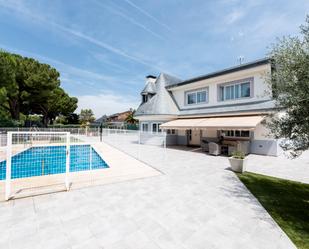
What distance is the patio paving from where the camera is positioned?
5660mm

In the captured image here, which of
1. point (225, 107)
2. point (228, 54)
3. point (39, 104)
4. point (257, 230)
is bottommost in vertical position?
point (257, 230)

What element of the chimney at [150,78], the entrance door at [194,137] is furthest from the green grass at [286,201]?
the chimney at [150,78]

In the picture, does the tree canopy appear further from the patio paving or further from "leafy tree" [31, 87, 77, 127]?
the patio paving

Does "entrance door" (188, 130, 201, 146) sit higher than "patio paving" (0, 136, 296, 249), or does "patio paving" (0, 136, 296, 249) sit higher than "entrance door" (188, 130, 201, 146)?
"entrance door" (188, 130, 201, 146)

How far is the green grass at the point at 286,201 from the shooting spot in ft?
21.5

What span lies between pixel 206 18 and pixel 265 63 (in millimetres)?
9225

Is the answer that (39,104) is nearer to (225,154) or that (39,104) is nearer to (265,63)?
(225,154)

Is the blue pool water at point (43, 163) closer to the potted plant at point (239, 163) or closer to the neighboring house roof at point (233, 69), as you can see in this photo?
the potted plant at point (239, 163)

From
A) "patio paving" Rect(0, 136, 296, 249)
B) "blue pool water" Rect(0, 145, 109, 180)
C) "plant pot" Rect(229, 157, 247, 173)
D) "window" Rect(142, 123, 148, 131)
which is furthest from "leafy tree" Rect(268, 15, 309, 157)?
"window" Rect(142, 123, 148, 131)

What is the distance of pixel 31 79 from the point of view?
4891 cm

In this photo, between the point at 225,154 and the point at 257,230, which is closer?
the point at 257,230

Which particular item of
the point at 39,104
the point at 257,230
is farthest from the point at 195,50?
the point at 39,104

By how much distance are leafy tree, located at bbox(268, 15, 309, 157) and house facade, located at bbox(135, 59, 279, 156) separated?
6812 millimetres

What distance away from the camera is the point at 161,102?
110 ft
